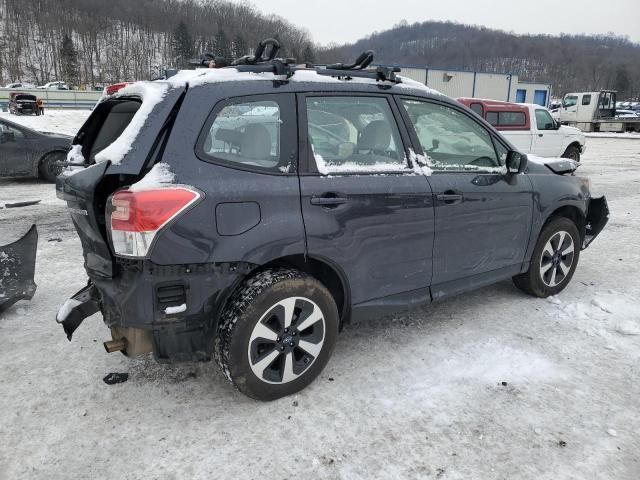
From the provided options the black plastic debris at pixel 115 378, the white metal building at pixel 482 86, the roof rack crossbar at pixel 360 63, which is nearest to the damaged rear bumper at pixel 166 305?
the black plastic debris at pixel 115 378

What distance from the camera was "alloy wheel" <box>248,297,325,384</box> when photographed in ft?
8.73

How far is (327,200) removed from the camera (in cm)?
278

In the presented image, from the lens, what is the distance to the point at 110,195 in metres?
2.44

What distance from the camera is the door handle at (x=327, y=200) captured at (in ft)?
9.00

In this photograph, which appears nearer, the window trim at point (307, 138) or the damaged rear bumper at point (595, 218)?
the window trim at point (307, 138)

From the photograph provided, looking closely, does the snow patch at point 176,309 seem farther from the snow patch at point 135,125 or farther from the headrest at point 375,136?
the headrest at point 375,136

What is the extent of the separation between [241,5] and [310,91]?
16397 cm

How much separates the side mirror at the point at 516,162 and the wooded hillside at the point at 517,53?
386 ft

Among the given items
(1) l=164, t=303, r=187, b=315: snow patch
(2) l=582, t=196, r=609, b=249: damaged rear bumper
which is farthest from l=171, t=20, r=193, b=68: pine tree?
(1) l=164, t=303, r=187, b=315: snow patch

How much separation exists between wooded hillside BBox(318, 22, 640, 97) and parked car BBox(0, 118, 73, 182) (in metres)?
111

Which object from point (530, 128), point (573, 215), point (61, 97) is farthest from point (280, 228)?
point (61, 97)

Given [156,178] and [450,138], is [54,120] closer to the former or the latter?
[450,138]

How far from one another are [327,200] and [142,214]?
3.29 ft

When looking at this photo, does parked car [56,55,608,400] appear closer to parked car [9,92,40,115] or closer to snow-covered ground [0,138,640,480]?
snow-covered ground [0,138,640,480]
